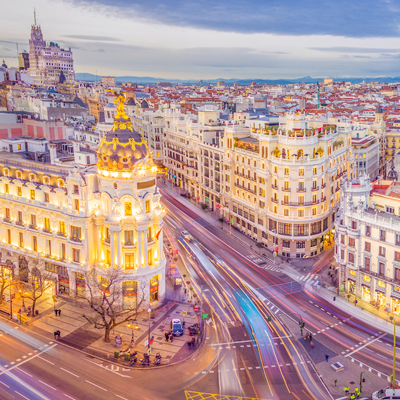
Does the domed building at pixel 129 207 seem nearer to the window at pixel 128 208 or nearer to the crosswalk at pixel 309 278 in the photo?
the window at pixel 128 208

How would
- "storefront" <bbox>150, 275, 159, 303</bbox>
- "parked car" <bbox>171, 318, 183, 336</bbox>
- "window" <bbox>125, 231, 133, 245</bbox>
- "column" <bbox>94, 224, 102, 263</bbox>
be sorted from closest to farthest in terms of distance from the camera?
"parked car" <bbox>171, 318, 183, 336</bbox>
"window" <bbox>125, 231, 133, 245</bbox>
"storefront" <bbox>150, 275, 159, 303</bbox>
"column" <bbox>94, 224, 102, 263</bbox>

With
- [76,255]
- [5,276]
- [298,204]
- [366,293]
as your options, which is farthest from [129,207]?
[366,293]

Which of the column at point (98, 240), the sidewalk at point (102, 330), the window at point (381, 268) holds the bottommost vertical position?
the sidewalk at point (102, 330)

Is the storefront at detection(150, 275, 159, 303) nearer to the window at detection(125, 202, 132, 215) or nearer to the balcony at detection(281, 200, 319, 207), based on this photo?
the window at detection(125, 202, 132, 215)

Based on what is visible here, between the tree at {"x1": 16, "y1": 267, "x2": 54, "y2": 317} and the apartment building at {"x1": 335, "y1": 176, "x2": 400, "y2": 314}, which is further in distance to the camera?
the tree at {"x1": 16, "y1": 267, "x2": 54, "y2": 317}

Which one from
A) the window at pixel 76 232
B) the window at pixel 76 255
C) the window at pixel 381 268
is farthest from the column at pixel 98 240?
the window at pixel 381 268

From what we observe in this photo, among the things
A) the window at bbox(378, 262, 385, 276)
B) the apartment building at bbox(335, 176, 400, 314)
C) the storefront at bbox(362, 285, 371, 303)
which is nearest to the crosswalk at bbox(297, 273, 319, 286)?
the apartment building at bbox(335, 176, 400, 314)

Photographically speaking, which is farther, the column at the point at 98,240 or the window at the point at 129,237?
the column at the point at 98,240
